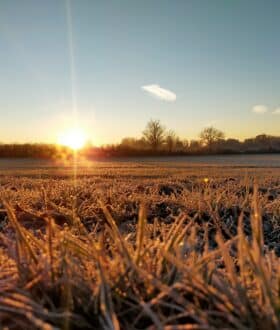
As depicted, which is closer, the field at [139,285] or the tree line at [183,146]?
the field at [139,285]

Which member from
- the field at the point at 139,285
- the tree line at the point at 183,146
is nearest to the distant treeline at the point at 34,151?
the tree line at the point at 183,146

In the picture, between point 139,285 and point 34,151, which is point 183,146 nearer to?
point 34,151

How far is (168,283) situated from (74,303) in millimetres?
348

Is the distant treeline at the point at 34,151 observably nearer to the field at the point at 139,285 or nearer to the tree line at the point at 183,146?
the tree line at the point at 183,146

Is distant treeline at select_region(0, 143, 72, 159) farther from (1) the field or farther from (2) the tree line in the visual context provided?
(1) the field

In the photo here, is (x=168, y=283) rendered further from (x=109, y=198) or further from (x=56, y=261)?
(x=109, y=198)

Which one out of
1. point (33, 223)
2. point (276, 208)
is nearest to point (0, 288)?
point (33, 223)

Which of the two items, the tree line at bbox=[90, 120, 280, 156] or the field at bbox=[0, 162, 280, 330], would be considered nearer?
the field at bbox=[0, 162, 280, 330]

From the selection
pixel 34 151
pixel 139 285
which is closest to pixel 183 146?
pixel 34 151

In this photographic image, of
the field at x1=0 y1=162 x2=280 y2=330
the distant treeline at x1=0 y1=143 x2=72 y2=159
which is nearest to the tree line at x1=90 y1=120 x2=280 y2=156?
the distant treeline at x1=0 y1=143 x2=72 y2=159

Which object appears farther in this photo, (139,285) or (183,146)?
(183,146)

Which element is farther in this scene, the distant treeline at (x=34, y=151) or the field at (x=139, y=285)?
the distant treeline at (x=34, y=151)

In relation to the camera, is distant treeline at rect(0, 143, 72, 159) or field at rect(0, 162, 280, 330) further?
→ distant treeline at rect(0, 143, 72, 159)

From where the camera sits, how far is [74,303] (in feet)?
4.79
